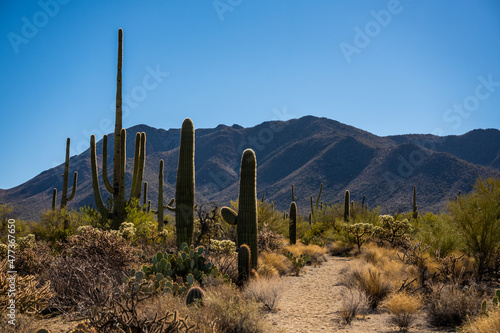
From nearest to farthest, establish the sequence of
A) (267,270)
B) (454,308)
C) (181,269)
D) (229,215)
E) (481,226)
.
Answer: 1. (454,308)
2. (181,269)
3. (481,226)
4. (229,215)
5. (267,270)

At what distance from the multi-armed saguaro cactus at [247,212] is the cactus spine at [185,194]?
1.16 metres

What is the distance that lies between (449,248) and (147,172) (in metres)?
96.8

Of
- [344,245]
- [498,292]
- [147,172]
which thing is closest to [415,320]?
[498,292]

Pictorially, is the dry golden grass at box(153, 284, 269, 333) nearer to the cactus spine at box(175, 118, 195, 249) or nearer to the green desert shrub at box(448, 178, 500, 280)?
the cactus spine at box(175, 118, 195, 249)

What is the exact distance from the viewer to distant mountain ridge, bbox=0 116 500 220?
7450 cm

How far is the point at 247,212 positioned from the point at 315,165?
89.3 meters

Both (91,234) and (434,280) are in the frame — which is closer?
(91,234)

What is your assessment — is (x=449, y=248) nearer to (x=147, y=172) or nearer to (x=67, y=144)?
(x=67, y=144)

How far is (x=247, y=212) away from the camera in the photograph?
11.2 m

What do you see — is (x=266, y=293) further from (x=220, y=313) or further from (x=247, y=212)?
(x=247, y=212)

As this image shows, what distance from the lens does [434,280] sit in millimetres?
8984

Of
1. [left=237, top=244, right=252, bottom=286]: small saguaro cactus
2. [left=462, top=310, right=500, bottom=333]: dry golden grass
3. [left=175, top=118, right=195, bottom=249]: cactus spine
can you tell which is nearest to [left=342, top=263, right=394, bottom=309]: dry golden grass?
[left=237, top=244, right=252, bottom=286]: small saguaro cactus

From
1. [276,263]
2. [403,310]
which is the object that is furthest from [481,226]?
[276,263]

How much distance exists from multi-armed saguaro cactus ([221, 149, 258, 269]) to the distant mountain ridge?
51.3 m
